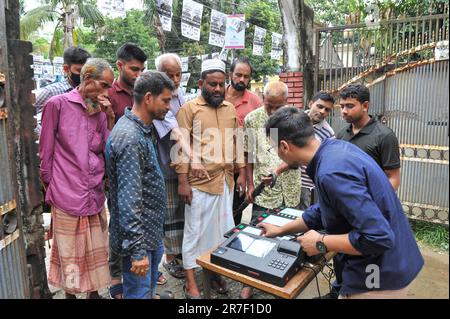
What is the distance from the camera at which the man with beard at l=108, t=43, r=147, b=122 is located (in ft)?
8.92

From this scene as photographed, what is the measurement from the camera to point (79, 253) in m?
2.32

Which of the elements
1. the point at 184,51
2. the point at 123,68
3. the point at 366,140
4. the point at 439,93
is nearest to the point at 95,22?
the point at 184,51

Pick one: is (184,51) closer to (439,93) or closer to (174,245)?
(174,245)

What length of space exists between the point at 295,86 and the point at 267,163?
2.31 m

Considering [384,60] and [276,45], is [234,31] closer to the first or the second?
[276,45]

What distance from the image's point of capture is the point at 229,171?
2916 mm

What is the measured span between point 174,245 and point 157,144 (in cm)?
93

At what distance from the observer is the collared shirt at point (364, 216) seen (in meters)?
1.32

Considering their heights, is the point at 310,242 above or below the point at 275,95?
below

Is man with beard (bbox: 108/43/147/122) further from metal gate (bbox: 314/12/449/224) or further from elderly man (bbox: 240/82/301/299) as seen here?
metal gate (bbox: 314/12/449/224)

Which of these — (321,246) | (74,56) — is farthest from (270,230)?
(74,56)

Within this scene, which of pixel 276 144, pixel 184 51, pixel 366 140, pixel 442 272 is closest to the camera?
pixel 442 272

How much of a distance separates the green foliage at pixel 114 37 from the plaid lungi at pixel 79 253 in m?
15.2

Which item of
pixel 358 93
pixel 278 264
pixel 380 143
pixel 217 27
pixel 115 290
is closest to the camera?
pixel 278 264
